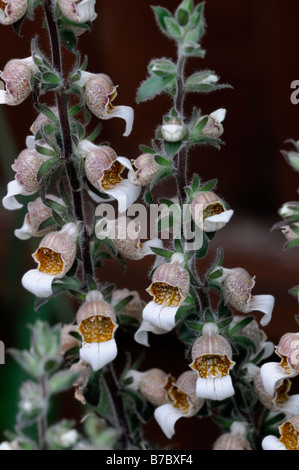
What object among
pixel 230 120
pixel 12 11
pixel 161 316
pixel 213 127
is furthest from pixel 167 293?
pixel 230 120

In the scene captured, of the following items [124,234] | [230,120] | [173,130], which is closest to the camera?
[173,130]

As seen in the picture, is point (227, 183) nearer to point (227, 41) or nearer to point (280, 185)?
point (280, 185)

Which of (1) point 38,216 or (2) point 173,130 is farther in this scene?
(1) point 38,216

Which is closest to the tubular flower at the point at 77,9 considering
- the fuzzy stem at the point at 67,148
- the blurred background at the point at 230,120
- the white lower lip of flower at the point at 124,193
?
the fuzzy stem at the point at 67,148

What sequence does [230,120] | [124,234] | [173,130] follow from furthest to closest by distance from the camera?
[230,120] < [124,234] < [173,130]

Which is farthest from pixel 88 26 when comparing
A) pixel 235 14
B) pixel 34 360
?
pixel 235 14

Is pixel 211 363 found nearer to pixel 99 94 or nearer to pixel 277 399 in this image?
pixel 277 399

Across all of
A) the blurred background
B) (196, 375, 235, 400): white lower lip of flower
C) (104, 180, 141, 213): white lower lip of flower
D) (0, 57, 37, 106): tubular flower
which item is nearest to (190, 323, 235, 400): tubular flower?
(196, 375, 235, 400): white lower lip of flower
